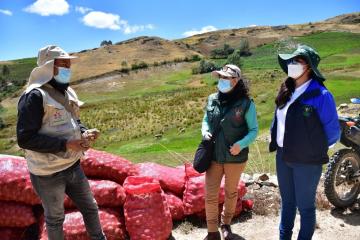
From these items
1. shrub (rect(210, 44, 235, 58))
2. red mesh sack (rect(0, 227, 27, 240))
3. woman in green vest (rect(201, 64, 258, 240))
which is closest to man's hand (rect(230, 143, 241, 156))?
woman in green vest (rect(201, 64, 258, 240))

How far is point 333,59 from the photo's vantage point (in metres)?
51.7

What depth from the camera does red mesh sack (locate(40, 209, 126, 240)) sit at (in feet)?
13.6

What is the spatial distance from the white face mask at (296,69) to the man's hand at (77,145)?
1671mm

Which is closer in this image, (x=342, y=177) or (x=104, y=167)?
(x=104, y=167)

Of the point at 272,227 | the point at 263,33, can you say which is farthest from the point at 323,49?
the point at 272,227

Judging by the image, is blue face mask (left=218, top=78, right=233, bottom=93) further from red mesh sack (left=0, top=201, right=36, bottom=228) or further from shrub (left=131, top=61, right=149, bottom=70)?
shrub (left=131, top=61, right=149, bottom=70)

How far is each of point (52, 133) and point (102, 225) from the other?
1.35 meters

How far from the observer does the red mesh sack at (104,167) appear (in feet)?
15.3

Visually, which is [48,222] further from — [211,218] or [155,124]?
[155,124]

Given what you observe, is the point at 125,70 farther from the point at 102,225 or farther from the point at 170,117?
the point at 102,225

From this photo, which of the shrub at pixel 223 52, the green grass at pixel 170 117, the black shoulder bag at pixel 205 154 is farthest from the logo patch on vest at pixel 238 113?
the shrub at pixel 223 52

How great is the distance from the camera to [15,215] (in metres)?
4.20

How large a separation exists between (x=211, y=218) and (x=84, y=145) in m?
1.59

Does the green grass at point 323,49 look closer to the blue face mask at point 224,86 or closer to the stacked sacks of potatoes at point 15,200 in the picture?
the blue face mask at point 224,86
